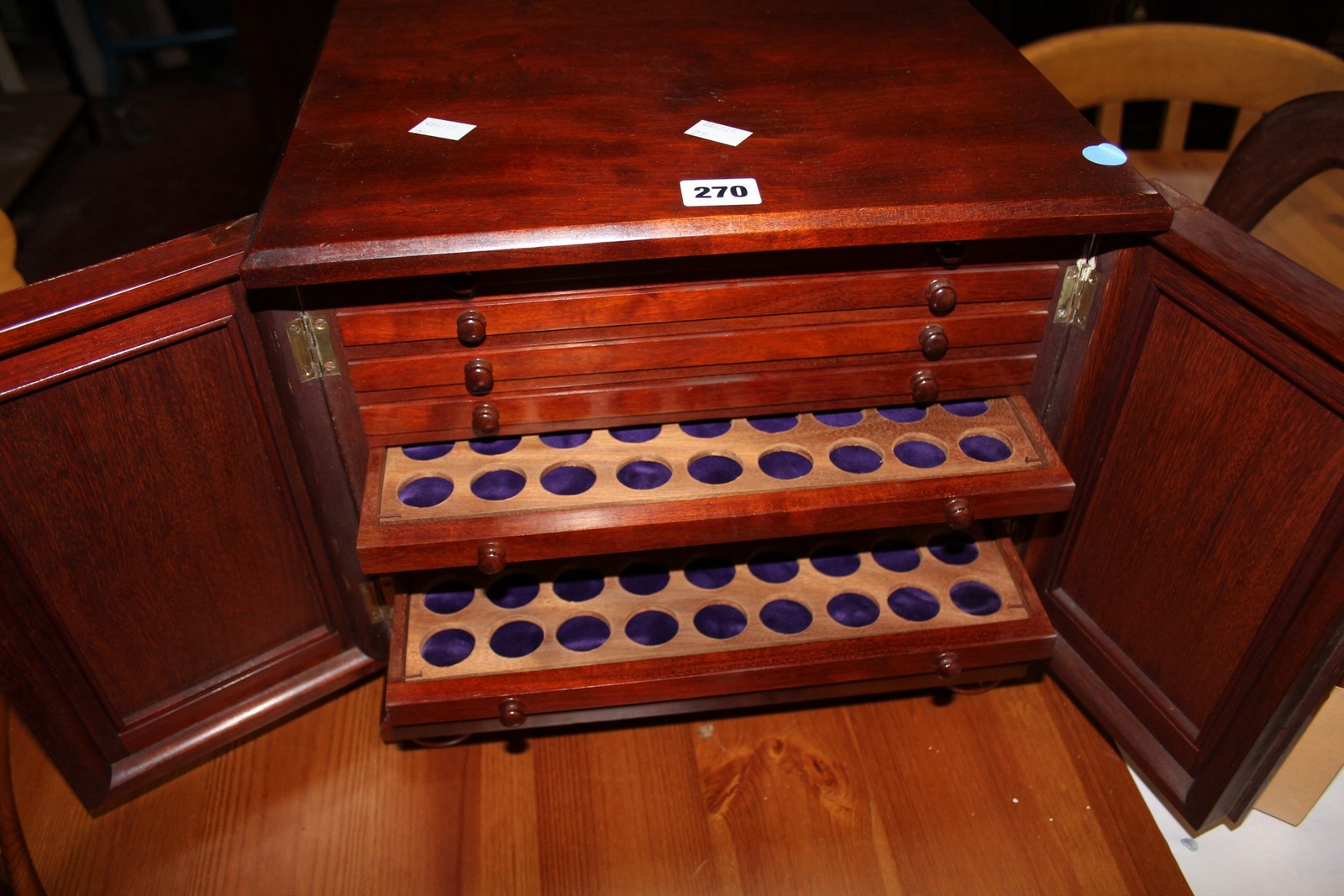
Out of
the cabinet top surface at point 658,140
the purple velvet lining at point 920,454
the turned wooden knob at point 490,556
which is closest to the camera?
the cabinet top surface at point 658,140

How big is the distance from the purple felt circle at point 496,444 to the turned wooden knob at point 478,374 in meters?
0.11

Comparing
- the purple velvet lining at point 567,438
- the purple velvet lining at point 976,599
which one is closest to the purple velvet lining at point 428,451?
the purple velvet lining at point 567,438

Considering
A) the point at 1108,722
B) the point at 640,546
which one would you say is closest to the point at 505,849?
the point at 640,546

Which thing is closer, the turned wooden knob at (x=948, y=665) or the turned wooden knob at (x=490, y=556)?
the turned wooden knob at (x=490, y=556)

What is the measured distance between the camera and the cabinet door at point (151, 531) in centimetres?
A: 103

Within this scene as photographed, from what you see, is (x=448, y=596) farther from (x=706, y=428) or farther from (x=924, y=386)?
(x=924, y=386)

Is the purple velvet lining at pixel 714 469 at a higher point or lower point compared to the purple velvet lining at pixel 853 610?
higher

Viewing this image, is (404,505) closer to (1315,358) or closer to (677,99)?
(677,99)

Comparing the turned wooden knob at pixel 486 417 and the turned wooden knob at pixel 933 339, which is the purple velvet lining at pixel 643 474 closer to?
the turned wooden knob at pixel 486 417

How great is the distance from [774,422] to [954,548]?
1.06ft

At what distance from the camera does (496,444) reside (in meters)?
1.25

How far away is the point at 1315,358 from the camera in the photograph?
0.97 m

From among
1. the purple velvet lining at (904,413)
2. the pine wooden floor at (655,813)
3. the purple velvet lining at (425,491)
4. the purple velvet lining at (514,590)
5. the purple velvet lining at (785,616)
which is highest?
the purple velvet lining at (425,491)

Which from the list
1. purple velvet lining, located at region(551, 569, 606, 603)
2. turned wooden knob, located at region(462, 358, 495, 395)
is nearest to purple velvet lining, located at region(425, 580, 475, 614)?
purple velvet lining, located at region(551, 569, 606, 603)
